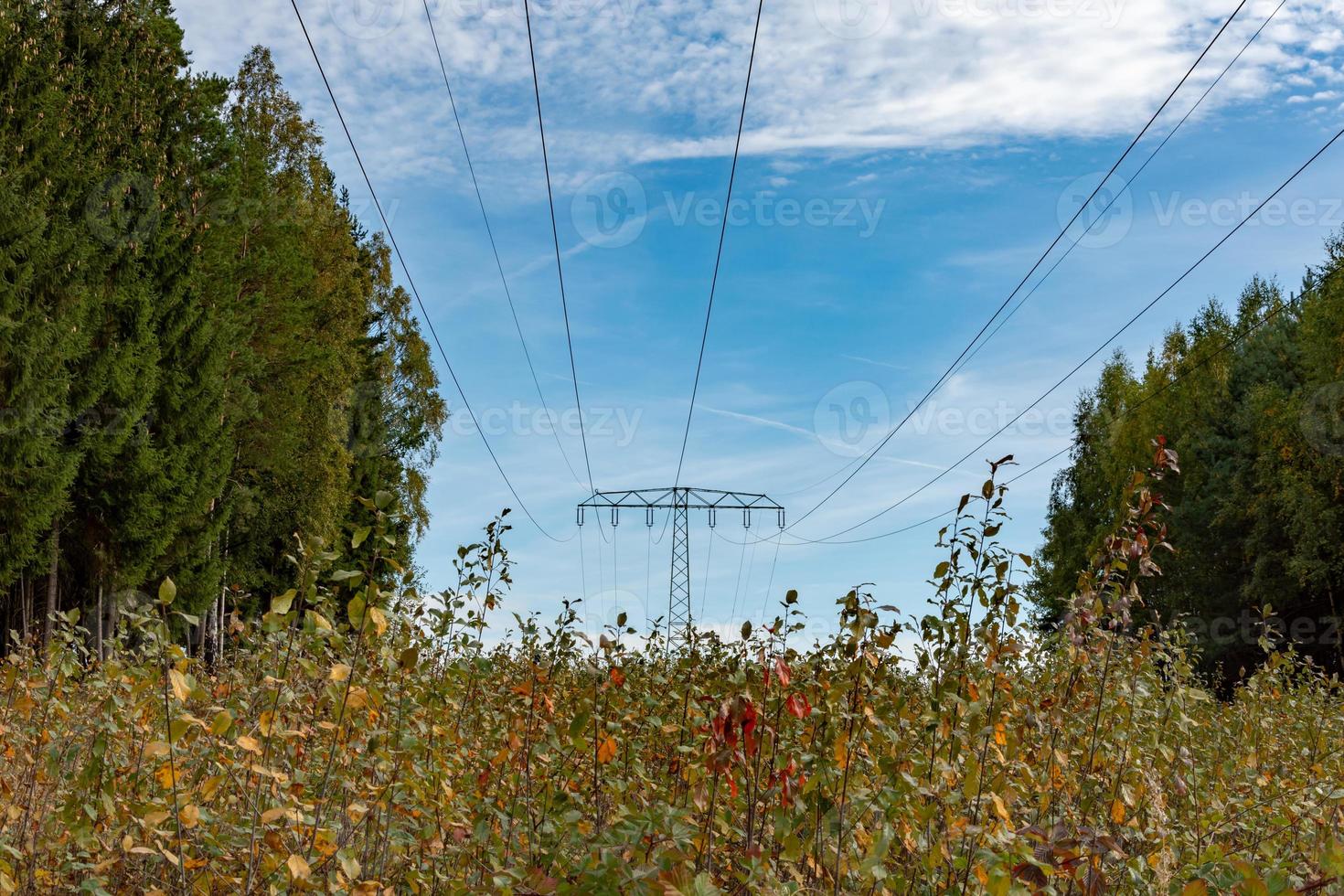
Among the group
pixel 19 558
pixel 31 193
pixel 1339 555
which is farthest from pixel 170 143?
pixel 1339 555

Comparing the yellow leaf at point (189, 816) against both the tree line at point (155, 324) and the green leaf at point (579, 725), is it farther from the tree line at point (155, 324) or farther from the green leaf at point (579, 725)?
the tree line at point (155, 324)

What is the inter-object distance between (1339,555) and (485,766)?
24.1 metres

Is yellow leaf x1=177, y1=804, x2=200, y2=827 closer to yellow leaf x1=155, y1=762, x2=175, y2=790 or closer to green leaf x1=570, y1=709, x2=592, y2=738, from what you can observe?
yellow leaf x1=155, y1=762, x2=175, y2=790

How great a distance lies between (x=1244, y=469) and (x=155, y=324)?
2510 centimetres

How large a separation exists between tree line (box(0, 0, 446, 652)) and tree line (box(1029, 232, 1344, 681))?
16.3 meters

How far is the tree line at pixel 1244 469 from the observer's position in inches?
888

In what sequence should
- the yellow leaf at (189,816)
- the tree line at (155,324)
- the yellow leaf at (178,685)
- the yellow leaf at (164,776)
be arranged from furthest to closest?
the tree line at (155,324), the yellow leaf at (164,776), the yellow leaf at (189,816), the yellow leaf at (178,685)

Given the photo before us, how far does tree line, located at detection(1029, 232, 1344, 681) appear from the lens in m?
22.5

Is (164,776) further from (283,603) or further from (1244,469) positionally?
(1244,469)

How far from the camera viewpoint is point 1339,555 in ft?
74.6

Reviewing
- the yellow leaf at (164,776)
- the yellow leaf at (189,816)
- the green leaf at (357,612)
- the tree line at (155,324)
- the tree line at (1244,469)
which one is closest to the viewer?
the green leaf at (357,612)

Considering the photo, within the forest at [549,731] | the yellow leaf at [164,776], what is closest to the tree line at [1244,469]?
the forest at [549,731]

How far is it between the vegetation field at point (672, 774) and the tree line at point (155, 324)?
8.87 meters

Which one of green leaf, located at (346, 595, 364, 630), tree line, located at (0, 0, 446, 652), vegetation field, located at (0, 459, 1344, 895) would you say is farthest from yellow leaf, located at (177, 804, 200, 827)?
tree line, located at (0, 0, 446, 652)
